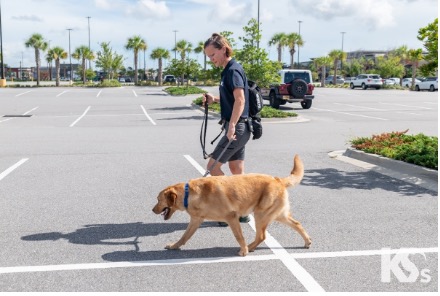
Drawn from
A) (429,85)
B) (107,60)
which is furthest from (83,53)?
(429,85)

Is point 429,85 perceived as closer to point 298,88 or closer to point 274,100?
point 274,100

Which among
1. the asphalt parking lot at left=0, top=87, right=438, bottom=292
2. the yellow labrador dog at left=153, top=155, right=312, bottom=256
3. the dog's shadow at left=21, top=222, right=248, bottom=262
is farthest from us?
the dog's shadow at left=21, top=222, right=248, bottom=262

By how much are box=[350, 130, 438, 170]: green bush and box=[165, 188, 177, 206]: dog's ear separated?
5.22 m

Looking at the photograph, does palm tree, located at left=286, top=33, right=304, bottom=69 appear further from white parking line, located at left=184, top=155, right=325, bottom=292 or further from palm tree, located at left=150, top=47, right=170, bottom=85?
white parking line, located at left=184, top=155, right=325, bottom=292

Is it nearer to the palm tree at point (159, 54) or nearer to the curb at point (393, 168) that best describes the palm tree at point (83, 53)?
the palm tree at point (159, 54)

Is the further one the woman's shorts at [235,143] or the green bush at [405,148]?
the green bush at [405,148]

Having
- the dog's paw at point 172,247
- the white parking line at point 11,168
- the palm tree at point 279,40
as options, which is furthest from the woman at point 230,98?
the palm tree at point 279,40

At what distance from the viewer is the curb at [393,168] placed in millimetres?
7516

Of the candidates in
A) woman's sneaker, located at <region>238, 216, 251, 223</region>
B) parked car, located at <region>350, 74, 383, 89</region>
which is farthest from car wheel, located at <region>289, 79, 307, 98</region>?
parked car, located at <region>350, 74, 383, 89</region>

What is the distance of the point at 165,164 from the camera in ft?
30.1

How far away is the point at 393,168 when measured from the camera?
855 cm

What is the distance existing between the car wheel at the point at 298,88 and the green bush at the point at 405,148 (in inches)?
474

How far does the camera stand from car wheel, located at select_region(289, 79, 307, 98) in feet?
74.7

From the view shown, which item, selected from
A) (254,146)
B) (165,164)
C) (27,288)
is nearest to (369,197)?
(165,164)
